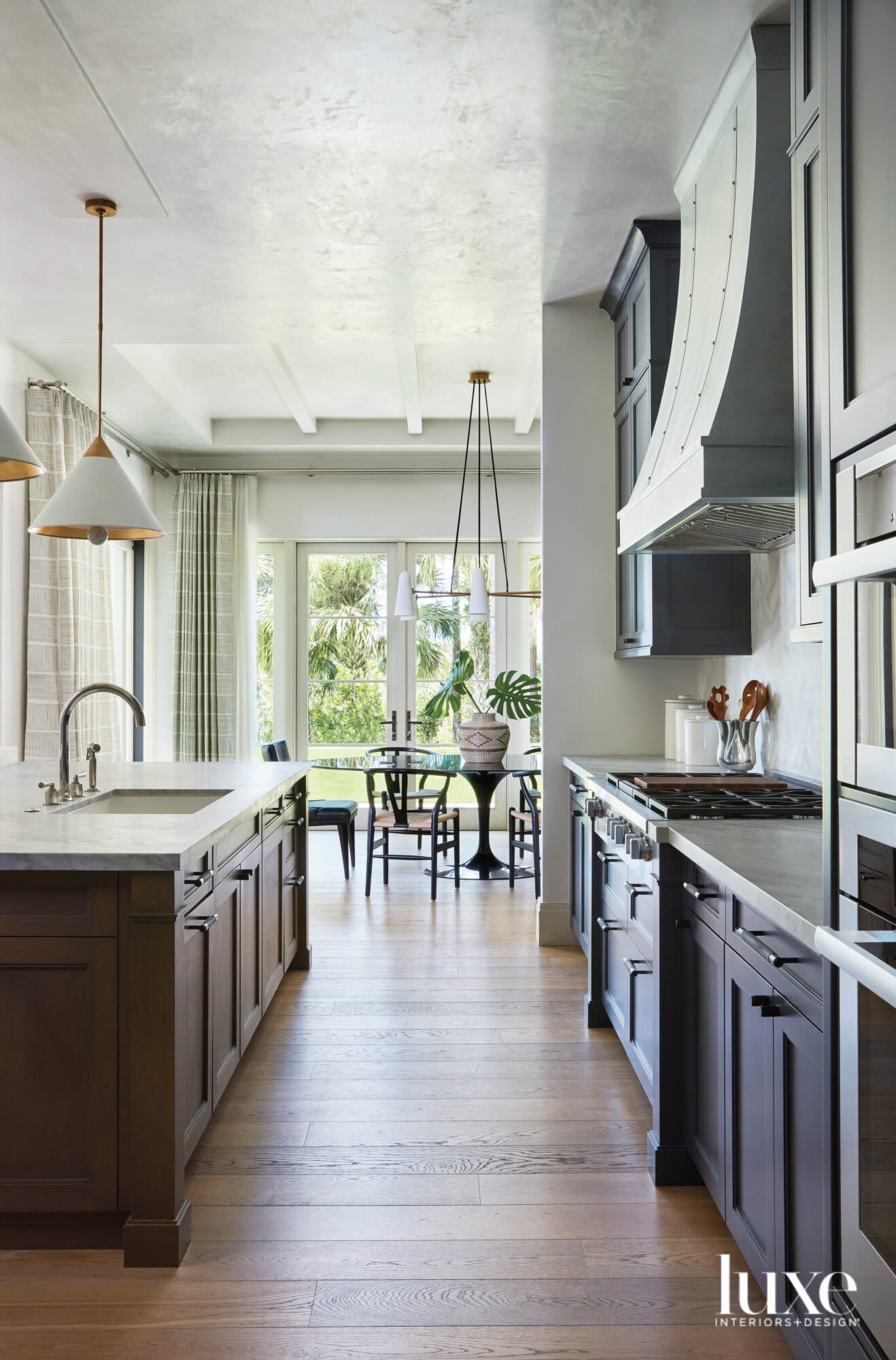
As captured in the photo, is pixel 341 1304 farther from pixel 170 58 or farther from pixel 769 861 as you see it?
pixel 170 58

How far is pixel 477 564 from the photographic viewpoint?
292 inches

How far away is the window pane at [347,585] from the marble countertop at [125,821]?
392 centimetres

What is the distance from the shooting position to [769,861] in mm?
1858

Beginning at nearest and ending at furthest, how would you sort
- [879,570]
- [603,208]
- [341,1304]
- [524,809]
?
[879,570], [341,1304], [603,208], [524,809]

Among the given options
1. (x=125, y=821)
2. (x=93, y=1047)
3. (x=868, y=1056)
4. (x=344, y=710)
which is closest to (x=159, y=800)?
(x=125, y=821)

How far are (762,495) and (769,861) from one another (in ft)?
3.23

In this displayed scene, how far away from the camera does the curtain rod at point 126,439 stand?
16.4ft

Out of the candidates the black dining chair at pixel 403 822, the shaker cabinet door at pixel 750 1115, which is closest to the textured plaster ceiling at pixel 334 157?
the shaker cabinet door at pixel 750 1115

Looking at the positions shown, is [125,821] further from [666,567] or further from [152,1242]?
[666,567]

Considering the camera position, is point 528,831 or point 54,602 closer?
point 54,602

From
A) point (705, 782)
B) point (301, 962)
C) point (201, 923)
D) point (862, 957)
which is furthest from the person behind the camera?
point (301, 962)

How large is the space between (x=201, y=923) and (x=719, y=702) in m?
2.34

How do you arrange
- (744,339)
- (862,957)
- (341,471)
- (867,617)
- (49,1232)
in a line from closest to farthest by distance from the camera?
1. (862,957)
2. (867,617)
3. (49,1232)
4. (744,339)
5. (341,471)

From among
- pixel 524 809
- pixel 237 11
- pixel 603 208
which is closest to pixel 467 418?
pixel 524 809
